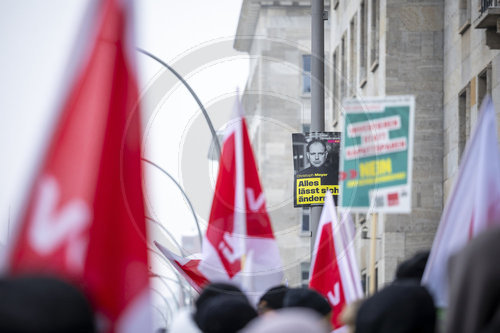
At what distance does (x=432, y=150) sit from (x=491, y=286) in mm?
26041

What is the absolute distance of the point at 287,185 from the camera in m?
67.5

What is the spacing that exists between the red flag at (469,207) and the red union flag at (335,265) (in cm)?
276

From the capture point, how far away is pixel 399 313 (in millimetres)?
5500

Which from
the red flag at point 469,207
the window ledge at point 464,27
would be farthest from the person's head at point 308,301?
the window ledge at point 464,27

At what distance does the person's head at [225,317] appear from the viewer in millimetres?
7469

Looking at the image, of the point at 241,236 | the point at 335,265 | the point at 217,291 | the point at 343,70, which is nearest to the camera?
the point at 217,291

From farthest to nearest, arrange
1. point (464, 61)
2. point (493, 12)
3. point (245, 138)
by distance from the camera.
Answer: point (464, 61) < point (493, 12) < point (245, 138)

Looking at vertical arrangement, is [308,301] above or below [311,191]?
below

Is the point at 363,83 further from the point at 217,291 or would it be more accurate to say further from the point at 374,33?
the point at 217,291

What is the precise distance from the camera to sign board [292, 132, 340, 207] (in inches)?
672

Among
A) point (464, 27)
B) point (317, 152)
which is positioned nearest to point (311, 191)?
point (317, 152)

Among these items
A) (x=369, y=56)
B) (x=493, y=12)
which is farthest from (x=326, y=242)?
(x=369, y=56)

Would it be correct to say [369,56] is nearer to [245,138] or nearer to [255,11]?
[245,138]

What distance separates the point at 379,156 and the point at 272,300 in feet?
4.64
